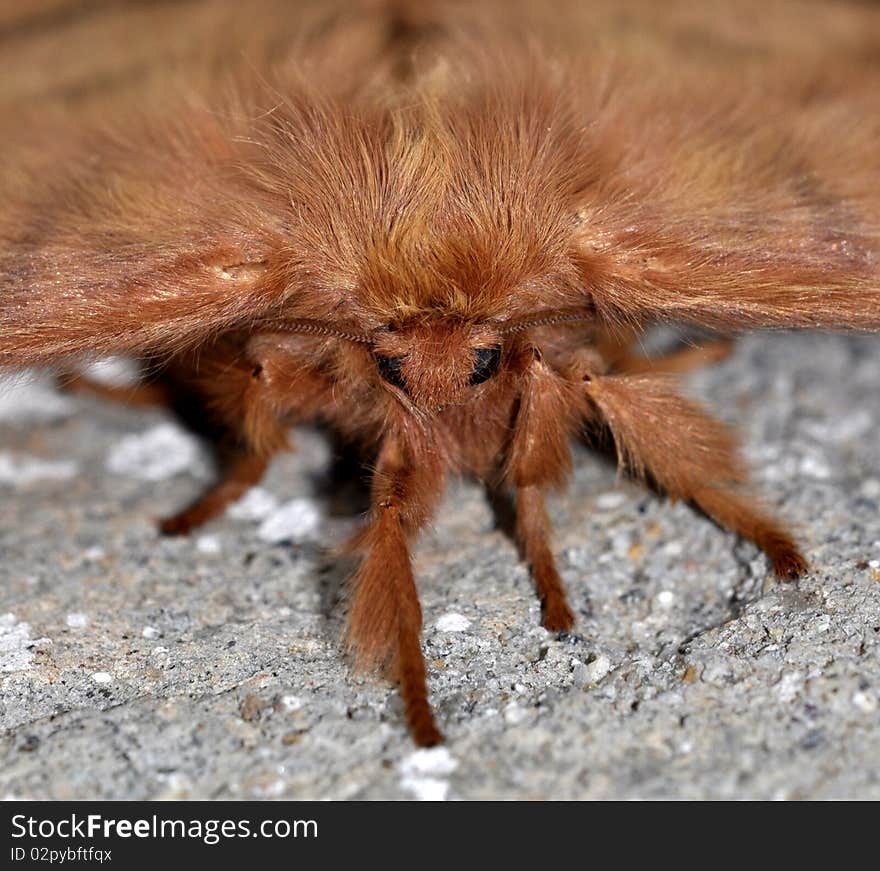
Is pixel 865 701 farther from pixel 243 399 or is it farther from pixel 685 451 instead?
pixel 243 399

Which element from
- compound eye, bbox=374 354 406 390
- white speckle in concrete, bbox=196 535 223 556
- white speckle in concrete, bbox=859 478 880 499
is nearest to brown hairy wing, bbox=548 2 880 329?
compound eye, bbox=374 354 406 390

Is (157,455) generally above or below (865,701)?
below

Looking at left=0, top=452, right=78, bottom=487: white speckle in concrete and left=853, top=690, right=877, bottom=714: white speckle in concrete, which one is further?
left=0, top=452, right=78, bottom=487: white speckle in concrete

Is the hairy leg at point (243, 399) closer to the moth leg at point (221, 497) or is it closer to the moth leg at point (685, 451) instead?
the moth leg at point (221, 497)

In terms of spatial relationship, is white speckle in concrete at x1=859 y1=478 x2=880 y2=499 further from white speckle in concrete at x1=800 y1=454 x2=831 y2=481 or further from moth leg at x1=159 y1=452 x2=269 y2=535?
moth leg at x1=159 y1=452 x2=269 y2=535

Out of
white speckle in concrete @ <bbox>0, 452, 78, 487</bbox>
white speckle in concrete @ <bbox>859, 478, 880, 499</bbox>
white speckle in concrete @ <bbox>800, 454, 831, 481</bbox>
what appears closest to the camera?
white speckle in concrete @ <bbox>859, 478, 880, 499</bbox>

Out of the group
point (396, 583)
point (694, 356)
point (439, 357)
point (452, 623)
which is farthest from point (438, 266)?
point (694, 356)

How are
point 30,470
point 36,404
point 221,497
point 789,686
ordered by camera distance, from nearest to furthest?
point 789,686, point 221,497, point 30,470, point 36,404
